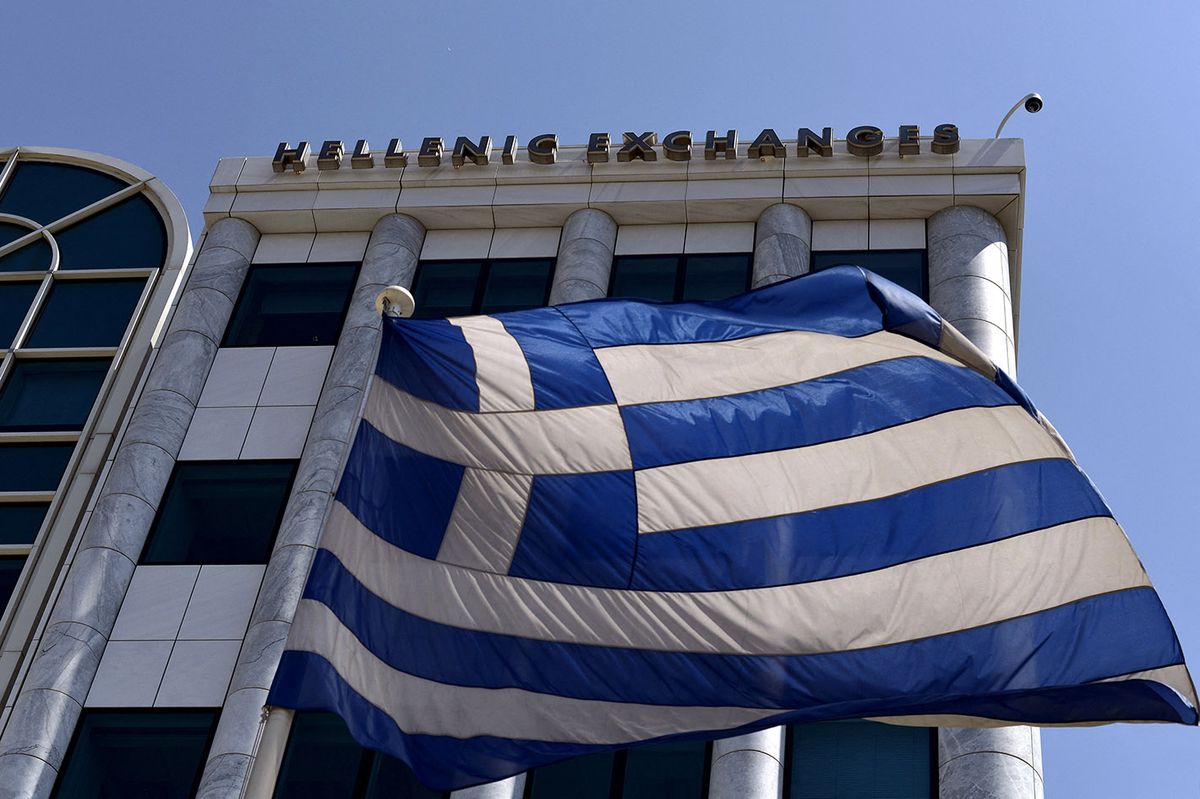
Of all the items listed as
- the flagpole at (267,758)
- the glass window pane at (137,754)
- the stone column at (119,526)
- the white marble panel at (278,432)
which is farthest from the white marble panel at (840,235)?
the flagpole at (267,758)

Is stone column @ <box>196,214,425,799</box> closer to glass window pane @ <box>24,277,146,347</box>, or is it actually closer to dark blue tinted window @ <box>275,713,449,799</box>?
dark blue tinted window @ <box>275,713,449,799</box>

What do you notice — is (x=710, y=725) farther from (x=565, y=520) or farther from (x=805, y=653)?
(x=565, y=520)

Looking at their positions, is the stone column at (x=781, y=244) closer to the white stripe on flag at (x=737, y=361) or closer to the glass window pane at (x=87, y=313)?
the glass window pane at (x=87, y=313)

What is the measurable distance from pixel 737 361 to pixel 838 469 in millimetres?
1472

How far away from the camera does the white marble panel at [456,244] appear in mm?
32438

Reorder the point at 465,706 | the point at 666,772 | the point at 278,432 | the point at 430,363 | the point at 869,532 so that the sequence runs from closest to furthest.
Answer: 1. the point at 465,706
2. the point at 430,363
3. the point at 869,532
4. the point at 666,772
5. the point at 278,432

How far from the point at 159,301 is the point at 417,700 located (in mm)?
18411

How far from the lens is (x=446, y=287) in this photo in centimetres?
3198

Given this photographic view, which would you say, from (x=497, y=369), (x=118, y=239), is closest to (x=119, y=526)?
(x=118, y=239)

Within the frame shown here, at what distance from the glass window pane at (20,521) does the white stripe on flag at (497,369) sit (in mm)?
14373

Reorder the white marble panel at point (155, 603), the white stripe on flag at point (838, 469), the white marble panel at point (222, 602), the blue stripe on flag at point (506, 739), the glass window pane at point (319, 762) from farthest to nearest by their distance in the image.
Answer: the white marble panel at point (155, 603) → the white marble panel at point (222, 602) → the glass window pane at point (319, 762) → the white stripe on flag at point (838, 469) → the blue stripe on flag at point (506, 739)

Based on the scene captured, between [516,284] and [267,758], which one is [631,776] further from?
[267,758]

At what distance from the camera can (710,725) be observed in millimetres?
15625

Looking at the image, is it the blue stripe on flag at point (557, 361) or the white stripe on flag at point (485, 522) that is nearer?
the white stripe on flag at point (485, 522)
